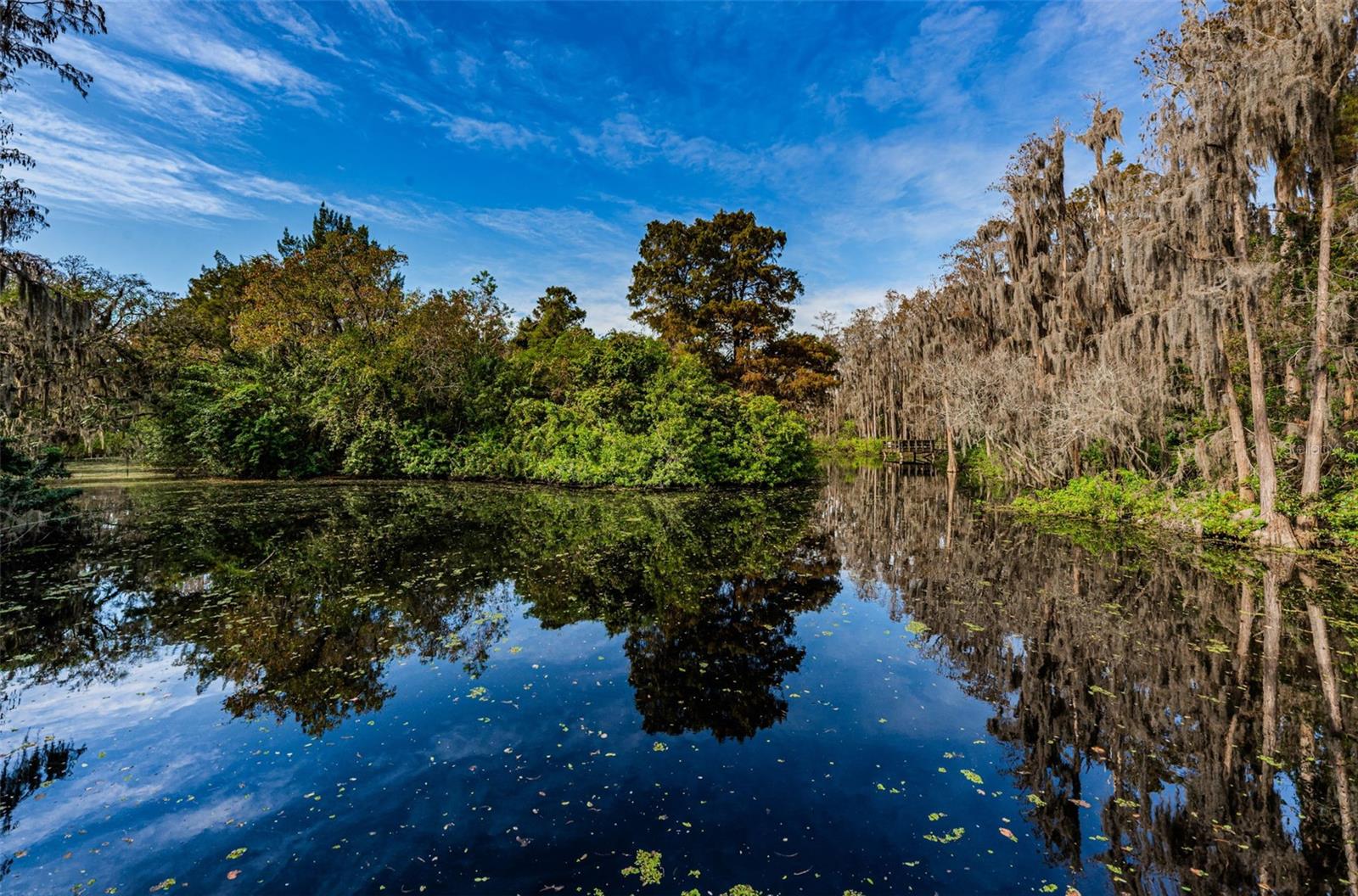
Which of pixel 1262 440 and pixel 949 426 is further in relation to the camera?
pixel 949 426

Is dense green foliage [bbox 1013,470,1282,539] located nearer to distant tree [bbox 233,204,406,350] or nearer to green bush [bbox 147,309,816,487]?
green bush [bbox 147,309,816,487]

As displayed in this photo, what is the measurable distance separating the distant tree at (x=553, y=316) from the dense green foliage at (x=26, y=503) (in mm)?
25463

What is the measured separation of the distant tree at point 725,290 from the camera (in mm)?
32250

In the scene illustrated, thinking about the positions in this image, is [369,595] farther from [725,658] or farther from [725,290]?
[725,290]

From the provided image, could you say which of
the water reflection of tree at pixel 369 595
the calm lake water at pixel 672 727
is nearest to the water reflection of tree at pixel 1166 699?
the calm lake water at pixel 672 727

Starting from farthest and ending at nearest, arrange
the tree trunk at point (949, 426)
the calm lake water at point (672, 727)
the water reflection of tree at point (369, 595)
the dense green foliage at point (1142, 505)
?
the tree trunk at point (949, 426) < the dense green foliage at point (1142, 505) < the water reflection of tree at point (369, 595) < the calm lake water at point (672, 727)

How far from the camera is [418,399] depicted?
2831 centimetres

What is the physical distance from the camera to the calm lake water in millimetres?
3686

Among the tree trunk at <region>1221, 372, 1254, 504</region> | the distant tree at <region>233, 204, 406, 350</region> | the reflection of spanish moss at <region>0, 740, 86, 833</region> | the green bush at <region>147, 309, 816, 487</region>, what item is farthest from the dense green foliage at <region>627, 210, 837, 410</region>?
the reflection of spanish moss at <region>0, 740, 86, 833</region>

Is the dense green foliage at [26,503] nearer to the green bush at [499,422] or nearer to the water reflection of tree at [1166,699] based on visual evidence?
the green bush at [499,422]

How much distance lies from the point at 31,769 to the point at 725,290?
31.7m

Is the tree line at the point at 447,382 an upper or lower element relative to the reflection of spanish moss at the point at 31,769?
upper

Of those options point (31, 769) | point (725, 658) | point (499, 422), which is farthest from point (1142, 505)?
point (499, 422)

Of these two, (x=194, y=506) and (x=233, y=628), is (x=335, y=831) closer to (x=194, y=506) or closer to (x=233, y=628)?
(x=233, y=628)
